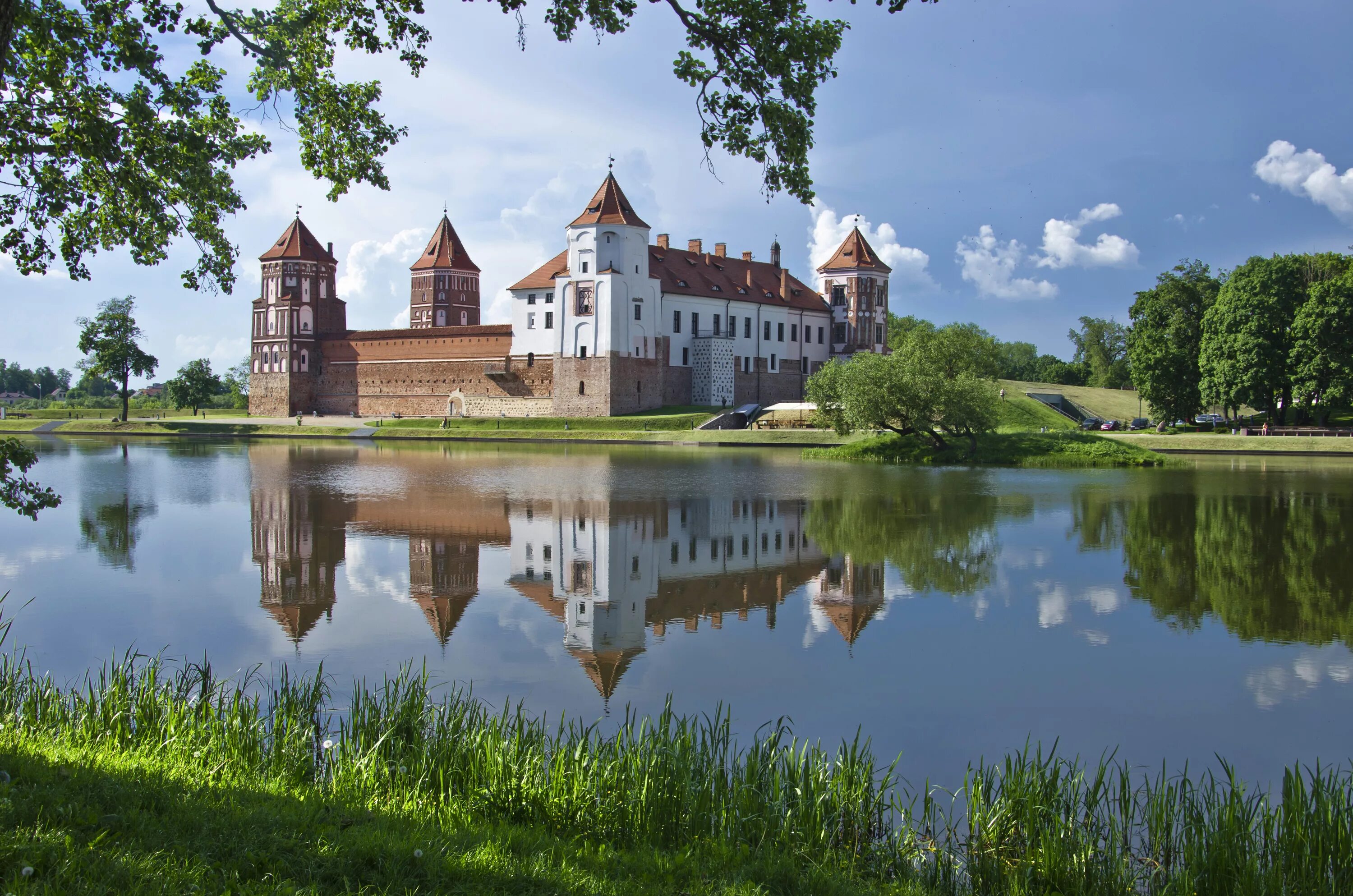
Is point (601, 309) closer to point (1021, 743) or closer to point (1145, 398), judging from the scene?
point (1145, 398)

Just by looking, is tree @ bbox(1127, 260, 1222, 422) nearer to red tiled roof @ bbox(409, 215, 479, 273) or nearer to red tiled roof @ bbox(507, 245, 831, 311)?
red tiled roof @ bbox(507, 245, 831, 311)

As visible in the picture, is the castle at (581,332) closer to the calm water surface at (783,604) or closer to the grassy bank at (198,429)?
the grassy bank at (198,429)

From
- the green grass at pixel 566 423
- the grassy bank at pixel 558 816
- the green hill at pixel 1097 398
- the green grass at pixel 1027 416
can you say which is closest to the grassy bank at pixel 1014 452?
the green grass at pixel 566 423

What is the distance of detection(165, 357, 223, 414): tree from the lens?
6912 centimetres

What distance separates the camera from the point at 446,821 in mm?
4285

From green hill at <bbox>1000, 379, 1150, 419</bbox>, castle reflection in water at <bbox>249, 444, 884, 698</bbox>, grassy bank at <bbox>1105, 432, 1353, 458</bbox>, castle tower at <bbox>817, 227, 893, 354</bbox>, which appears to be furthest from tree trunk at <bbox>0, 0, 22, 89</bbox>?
castle tower at <bbox>817, 227, 893, 354</bbox>

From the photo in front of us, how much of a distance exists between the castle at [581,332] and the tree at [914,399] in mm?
22801

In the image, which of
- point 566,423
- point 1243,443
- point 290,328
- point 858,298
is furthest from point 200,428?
point 1243,443

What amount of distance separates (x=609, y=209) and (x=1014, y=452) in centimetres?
2865

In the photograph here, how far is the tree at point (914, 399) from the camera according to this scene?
30797 mm

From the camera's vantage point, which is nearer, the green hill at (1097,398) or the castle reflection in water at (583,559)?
the castle reflection in water at (583,559)

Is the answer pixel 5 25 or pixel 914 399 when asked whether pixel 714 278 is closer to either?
pixel 914 399

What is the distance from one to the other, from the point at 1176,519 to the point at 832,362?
67.8 ft

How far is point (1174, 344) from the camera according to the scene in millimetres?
48656
